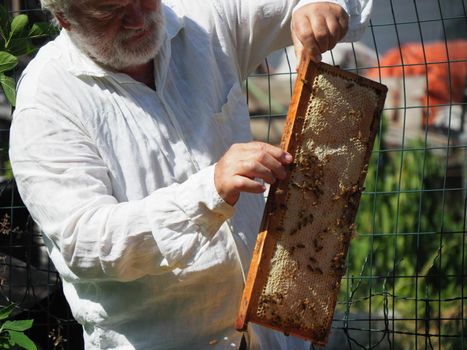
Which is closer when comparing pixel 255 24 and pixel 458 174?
pixel 255 24

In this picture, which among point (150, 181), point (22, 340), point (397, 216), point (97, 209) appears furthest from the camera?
point (397, 216)

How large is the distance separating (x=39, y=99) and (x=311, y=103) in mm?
811

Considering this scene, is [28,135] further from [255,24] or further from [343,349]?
[343,349]

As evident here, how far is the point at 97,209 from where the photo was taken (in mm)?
2590

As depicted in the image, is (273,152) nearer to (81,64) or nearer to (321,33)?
(321,33)

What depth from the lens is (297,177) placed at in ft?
8.61

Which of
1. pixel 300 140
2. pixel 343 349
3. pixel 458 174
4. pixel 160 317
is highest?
pixel 300 140

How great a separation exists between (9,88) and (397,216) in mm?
1823

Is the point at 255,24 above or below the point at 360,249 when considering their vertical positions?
above

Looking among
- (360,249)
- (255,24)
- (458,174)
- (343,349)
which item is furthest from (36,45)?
(458,174)

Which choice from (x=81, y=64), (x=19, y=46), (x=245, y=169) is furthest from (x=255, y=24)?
(x=19, y=46)

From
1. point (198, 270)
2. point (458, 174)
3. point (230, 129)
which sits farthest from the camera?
point (458, 174)

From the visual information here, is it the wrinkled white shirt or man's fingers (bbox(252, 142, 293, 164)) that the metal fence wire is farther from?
man's fingers (bbox(252, 142, 293, 164))

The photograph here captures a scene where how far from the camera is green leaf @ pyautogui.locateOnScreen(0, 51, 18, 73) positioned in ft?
11.8
